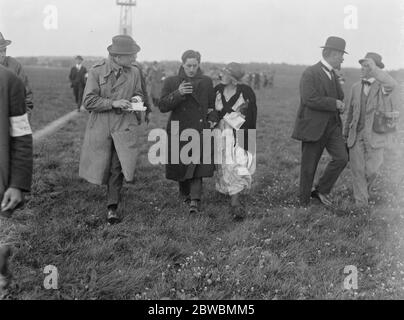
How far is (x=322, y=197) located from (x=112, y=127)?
307cm

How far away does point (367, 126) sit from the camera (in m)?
6.89

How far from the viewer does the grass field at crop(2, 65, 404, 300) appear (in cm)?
421

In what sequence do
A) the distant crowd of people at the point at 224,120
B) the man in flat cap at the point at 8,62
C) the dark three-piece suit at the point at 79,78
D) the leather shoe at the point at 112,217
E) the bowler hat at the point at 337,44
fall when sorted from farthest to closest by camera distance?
the dark three-piece suit at the point at 79,78 → the bowler hat at the point at 337,44 → the man in flat cap at the point at 8,62 → the distant crowd of people at the point at 224,120 → the leather shoe at the point at 112,217

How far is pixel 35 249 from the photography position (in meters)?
4.83

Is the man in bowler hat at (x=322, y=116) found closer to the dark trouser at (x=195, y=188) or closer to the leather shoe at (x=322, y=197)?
the leather shoe at (x=322, y=197)

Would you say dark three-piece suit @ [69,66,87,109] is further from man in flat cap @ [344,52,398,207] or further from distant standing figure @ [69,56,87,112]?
man in flat cap @ [344,52,398,207]

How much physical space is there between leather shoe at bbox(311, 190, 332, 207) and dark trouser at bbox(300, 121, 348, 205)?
0.67ft

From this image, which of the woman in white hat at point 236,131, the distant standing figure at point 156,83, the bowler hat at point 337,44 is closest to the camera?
the bowler hat at point 337,44

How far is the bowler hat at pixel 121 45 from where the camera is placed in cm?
570

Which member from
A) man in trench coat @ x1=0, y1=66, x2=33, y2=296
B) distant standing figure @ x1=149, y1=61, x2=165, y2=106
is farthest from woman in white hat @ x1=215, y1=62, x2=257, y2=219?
distant standing figure @ x1=149, y1=61, x2=165, y2=106

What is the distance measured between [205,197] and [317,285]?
2941 millimetres

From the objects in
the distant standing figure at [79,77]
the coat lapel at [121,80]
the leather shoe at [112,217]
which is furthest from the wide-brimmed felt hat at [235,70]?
the distant standing figure at [79,77]

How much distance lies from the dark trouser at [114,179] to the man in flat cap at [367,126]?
10.5 feet
